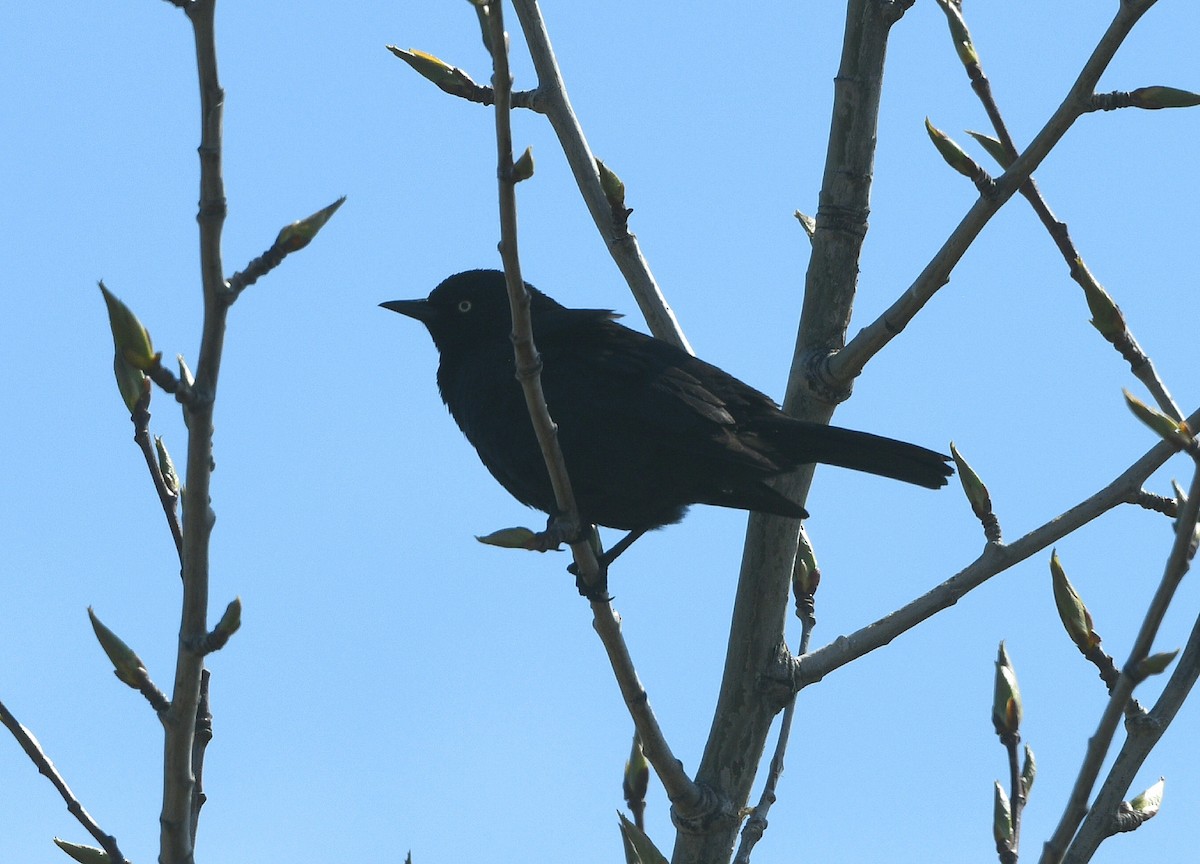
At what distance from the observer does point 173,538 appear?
316 cm

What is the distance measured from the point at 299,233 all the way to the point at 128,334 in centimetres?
37

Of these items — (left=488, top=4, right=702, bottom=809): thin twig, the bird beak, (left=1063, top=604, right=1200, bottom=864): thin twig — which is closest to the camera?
(left=488, top=4, right=702, bottom=809): thin twig

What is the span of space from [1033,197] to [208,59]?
269 centimetres

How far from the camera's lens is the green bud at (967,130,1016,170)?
4070 millimetres

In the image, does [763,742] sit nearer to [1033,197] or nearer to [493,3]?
[1033,197]

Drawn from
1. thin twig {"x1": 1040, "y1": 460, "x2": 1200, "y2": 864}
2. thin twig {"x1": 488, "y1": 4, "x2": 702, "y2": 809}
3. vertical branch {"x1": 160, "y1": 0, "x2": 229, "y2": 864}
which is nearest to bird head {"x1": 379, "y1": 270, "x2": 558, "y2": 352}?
thin twig {"x1": 488, "y1": 4, "x2": 702, "y2": 809}

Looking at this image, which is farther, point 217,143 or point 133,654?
point 133,654

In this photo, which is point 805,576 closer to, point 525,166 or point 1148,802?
point 1148,802

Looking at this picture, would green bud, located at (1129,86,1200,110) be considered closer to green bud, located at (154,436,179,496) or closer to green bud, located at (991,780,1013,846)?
green bud, located at (991,780,1013,846)

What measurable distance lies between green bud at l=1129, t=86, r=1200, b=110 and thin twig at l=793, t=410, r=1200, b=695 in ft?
3.15

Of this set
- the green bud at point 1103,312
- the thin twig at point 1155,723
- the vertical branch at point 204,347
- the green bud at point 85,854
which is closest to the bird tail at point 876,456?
the green bud at point 1103,312

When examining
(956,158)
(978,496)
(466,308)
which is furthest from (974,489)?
(466,308)

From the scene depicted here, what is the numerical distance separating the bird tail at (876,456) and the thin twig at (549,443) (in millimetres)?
1417

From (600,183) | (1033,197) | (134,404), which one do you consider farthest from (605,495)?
(134,404)
